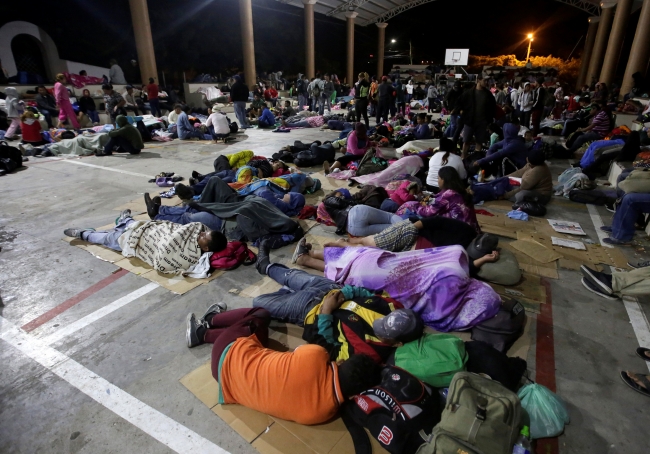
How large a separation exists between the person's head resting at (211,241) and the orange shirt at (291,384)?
1.90 m

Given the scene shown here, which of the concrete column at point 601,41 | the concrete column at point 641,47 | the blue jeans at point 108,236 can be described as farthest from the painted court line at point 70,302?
the concrete column at point 601,41

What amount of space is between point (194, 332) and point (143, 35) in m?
17.4

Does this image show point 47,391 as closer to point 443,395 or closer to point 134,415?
point 134,415

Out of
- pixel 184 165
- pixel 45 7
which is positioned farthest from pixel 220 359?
pixel 45 7

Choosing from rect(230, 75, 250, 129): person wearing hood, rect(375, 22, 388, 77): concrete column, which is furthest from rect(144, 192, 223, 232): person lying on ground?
rect(375, 22, 388, 77): concrete column

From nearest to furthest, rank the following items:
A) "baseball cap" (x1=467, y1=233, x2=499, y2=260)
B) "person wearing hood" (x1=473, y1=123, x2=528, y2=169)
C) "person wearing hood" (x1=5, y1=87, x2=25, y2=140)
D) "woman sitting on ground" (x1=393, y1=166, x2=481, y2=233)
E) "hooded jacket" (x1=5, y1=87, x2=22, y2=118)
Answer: "baseball cap" (x1=467, y1=233, x2=499, y2=260)
"woman sitting on ground" (x1=393, y1=166, x2=481, y2=233)
"person wearing hood" (x1=473, y1=123, x2=528, y2=169)
"person wearing hood" (x1=5, y1=87, x2=25, y2=140)
"hooded jacket" (x1=5, y1=87, x2=22, y2=118)

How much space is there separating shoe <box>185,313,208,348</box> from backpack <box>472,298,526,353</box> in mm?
2181

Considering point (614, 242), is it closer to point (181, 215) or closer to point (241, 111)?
point (181, 215)

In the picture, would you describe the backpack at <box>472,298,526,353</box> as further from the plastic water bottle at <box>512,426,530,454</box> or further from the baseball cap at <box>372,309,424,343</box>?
the plastic water bottle at <box>512,426,530,454</box>

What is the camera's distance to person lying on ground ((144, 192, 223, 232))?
4.61m

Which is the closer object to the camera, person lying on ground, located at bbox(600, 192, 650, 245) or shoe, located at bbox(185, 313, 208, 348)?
shoe, located at bbox(185, 313, 208, 348)

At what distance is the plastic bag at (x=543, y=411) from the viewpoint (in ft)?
7.11

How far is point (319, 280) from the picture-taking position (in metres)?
3.36

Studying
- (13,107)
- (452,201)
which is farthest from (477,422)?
(13,107)
